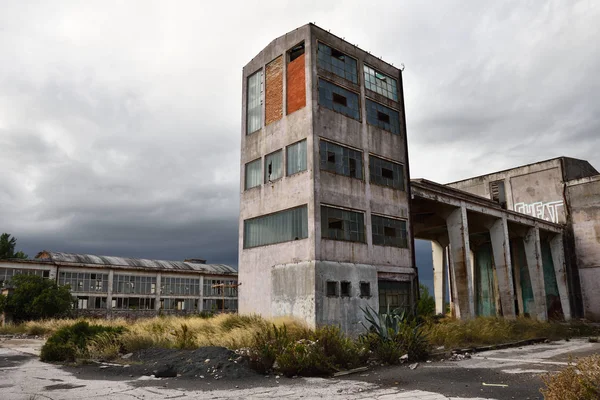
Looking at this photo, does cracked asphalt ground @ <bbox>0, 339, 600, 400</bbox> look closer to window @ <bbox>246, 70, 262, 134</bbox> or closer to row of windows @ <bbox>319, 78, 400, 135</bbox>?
row of windows @ <bbox>319, 78, 400, 135</bbox>

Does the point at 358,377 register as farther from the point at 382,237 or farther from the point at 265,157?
the point at 265,157

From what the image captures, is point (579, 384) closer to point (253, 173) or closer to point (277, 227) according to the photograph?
point (277, 227)

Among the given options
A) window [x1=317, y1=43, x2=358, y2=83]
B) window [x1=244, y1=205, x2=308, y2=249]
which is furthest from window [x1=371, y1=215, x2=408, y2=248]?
window [x1=317, y1=43, x2=358, y2=83]

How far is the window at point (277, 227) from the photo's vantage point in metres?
18.9

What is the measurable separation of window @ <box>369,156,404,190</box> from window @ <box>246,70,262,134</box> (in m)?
5.97

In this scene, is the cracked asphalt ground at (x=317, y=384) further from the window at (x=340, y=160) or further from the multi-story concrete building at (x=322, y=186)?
the window at (x=340, y=160)

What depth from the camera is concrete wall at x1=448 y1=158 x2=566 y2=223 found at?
32.0m

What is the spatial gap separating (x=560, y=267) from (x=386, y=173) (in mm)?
17553

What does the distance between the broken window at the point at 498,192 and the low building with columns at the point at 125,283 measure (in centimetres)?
2361

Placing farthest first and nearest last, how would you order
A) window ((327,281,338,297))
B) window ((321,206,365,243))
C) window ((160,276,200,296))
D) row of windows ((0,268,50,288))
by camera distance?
window ((160,276,200,296)) < row of windows ((0,268,50,288)) < window ((321,206,365,243)) < window ((327,281,338,297))

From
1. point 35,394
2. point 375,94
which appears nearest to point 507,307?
point 375,94

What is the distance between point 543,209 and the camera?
32.7 m

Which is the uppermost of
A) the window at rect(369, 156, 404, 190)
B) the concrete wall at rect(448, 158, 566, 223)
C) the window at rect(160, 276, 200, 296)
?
the concrete wall at rect(448, 158, 566, 223)

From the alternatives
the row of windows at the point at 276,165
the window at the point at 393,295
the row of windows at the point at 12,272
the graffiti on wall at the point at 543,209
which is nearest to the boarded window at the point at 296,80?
the row of windows at the point at 276,165
